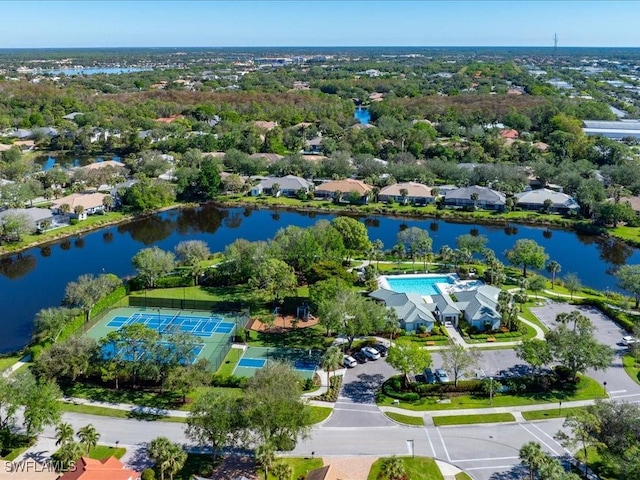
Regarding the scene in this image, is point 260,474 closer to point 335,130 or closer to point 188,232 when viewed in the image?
point 188,232

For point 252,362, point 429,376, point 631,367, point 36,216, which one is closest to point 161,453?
point 252,362

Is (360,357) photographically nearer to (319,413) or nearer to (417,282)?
(319,413)

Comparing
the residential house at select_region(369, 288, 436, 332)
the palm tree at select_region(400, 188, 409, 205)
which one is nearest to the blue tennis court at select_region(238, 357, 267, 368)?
the residential house at select_region(369, 288, 436, 332)

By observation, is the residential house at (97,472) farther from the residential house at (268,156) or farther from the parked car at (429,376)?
the residential house at (268,156)

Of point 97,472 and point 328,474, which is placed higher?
point 97,472

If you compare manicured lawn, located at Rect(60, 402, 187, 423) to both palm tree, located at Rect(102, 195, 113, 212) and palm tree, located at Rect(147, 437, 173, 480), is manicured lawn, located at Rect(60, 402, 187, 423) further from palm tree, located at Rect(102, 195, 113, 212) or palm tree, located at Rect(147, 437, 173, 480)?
palm tree, located at Rect(102, 195, 113, 212)

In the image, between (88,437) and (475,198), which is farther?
(475,198)
